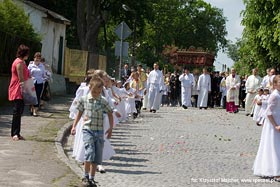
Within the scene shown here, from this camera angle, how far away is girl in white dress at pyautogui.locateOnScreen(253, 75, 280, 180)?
11.4 m

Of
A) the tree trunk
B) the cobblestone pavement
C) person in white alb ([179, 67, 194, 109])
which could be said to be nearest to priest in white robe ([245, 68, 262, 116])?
person in white alb ([179, 67, 194, 109])

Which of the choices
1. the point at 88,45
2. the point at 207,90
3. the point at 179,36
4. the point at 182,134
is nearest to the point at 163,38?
the point at 179,36

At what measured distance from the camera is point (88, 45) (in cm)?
4728

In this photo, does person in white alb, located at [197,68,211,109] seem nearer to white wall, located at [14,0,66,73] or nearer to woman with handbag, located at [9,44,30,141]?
white wall, located at [14,0,66,73]

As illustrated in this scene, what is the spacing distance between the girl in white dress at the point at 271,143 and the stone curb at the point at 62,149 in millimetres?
2983

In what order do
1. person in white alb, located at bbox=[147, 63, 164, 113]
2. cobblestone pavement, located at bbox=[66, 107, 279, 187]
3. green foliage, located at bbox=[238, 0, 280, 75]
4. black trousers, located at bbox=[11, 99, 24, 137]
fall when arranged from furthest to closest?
1. green foliage, located at bbox=[238, 0, 280, 75]
2. person in white alb, located at bbox=[147, 63, 164, 113]
3. black trousers, located at bbox=[11, 99, 24, 137]
4. cobblestone pavement, located at bbox=[66, 107, 279, 187]

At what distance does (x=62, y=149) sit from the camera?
44.1 feet

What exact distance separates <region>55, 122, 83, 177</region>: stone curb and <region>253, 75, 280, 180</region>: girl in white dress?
2983 millimetres

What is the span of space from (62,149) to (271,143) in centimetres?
412

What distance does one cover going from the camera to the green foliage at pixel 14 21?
983 inches

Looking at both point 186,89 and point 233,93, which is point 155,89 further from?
point 186,89

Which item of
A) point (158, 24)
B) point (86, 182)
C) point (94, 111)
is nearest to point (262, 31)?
point (94, 111)

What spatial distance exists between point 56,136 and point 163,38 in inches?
3030

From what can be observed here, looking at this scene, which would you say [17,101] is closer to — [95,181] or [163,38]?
[95,181]
